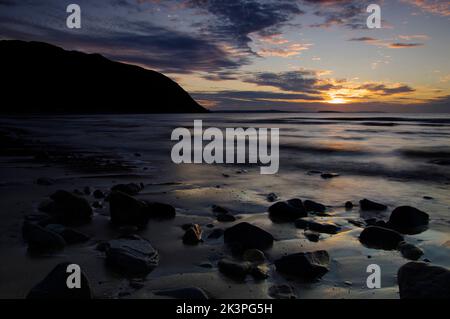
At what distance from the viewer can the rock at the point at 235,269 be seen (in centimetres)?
357

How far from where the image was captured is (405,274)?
10.6ft

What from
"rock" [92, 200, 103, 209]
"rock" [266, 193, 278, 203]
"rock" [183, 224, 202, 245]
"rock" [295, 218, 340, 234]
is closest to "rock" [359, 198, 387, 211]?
"rock" [295, 218, 340, 234]

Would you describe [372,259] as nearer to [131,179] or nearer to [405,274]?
[405,274]

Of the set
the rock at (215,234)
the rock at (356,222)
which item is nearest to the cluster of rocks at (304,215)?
the rock at (356,222)

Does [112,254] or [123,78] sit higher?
[123,78]

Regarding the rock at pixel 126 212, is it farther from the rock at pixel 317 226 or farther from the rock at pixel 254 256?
the rock at pixel 317 226

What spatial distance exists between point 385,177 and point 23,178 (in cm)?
904

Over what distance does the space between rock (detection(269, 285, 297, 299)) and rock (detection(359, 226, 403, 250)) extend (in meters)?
1.68

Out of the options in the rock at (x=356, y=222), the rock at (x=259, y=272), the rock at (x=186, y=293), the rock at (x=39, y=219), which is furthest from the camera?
the rock at (x=356, y=222)

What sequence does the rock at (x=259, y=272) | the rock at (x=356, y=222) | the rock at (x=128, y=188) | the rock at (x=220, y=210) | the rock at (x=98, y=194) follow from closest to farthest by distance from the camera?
the rock at (x=259, y=272) → the rock at (x=356, y=222) → the rock at (x=220, y=210) → the rock at (x=98, y=194) → the rock at (x=128, y=188)

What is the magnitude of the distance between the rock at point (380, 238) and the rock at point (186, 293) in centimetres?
238

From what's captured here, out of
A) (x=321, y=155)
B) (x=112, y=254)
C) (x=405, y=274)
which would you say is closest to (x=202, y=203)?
(x=112, y=254)

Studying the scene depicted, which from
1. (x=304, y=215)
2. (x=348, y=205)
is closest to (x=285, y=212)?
(x=304, y=215)

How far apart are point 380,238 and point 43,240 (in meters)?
3.95
